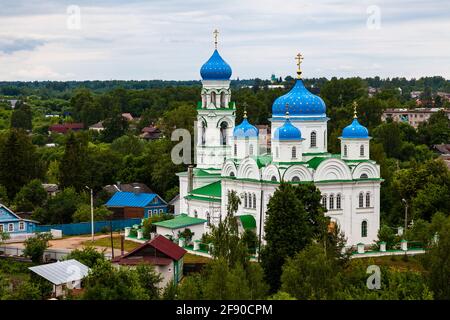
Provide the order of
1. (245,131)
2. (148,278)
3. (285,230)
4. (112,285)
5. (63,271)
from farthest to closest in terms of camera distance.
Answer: (245,131)
(285,230)
(63,271)
(148,278)
(112,285)

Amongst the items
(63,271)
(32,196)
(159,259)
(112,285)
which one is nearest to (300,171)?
(159,259)

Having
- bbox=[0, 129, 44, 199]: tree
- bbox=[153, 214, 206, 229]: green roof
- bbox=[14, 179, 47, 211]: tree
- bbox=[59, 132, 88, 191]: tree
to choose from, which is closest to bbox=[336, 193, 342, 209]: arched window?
bbox=[153, 214, 206, 229]: green roof

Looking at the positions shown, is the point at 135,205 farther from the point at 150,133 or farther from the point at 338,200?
the point at 150,133

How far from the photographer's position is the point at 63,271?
3044cm

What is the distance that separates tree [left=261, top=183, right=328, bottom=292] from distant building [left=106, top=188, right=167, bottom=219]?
1871cm

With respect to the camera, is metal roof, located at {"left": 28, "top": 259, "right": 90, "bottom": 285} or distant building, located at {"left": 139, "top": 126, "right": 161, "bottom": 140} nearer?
metal roof, located at {"left": 28, "top": 259, "right": 90, "bottom": 285}

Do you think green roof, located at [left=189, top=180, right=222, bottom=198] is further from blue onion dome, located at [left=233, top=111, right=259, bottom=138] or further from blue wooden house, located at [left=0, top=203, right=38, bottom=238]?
blue wooden house, located at [left=0, top=203, right=38, bottom=238]

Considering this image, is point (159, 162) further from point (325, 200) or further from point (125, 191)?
point (325, 200)

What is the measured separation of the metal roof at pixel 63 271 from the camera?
29.8m

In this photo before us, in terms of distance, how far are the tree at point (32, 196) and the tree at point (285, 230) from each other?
67.5ft

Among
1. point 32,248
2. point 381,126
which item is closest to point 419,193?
point 32,248

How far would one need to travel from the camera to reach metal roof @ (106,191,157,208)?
169 feet

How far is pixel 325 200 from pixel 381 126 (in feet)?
103

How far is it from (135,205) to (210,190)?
9.72m
